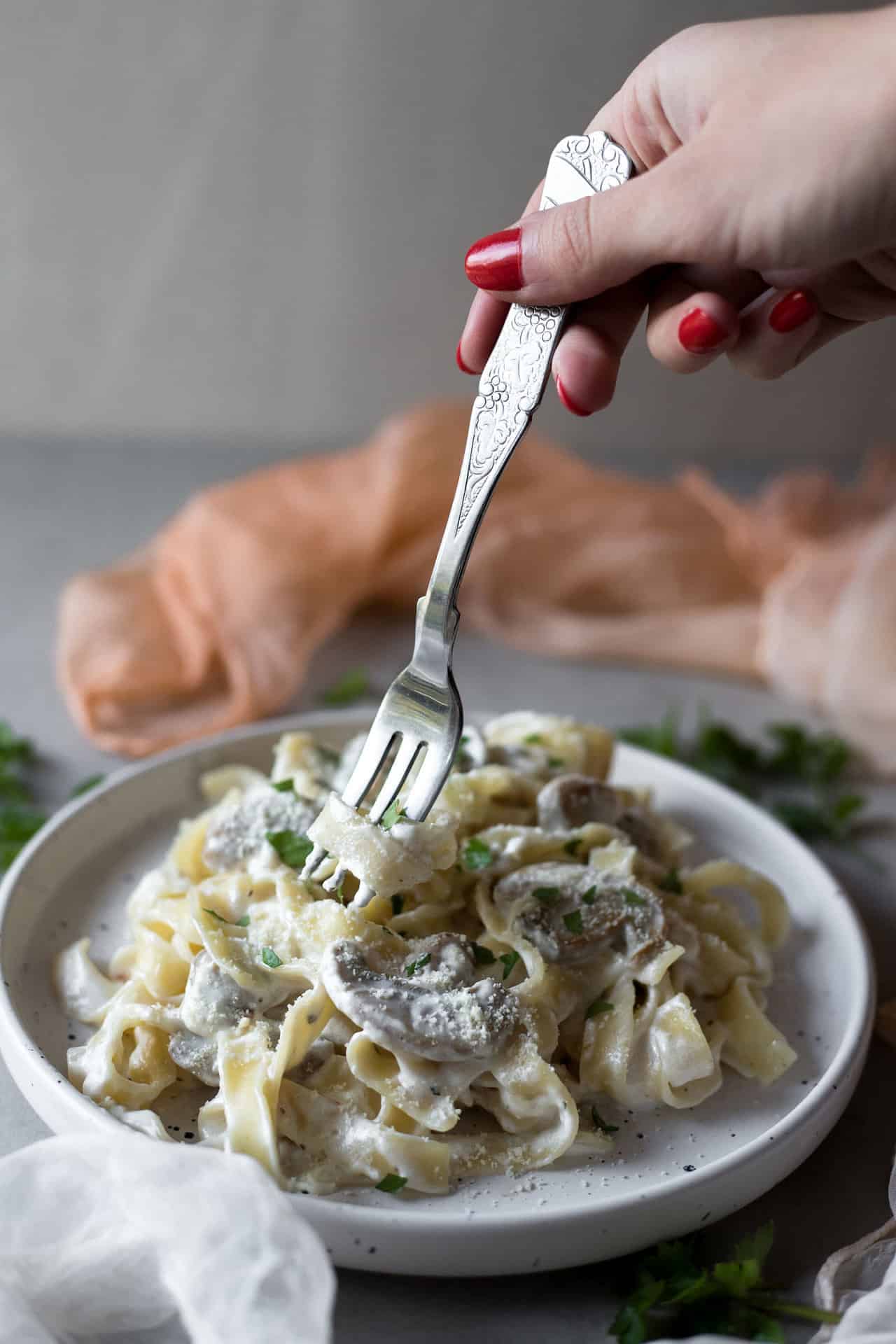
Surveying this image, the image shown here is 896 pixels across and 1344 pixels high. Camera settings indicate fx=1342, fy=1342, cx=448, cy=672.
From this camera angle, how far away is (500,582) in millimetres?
4227

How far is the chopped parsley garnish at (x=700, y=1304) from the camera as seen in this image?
188 centimetres

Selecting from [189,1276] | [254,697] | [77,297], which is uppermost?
[77,297]

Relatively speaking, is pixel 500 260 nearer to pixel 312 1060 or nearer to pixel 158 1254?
pixel 312 1060

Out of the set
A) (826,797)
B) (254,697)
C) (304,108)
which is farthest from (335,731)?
(304,108)

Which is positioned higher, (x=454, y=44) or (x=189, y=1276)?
(x=454, y=44)

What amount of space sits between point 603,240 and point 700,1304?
5.25ft

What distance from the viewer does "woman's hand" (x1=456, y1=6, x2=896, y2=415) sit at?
1.95m

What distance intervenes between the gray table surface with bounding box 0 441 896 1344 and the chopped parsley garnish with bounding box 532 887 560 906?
22.6 inches

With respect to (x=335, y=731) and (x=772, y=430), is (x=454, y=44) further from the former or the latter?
(x=335, y=731)

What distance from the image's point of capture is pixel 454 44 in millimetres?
4625

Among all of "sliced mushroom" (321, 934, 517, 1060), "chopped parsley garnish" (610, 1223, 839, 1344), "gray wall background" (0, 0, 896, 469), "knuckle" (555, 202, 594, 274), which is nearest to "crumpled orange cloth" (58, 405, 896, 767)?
"gray wall background" (0, 0, 896, 469)

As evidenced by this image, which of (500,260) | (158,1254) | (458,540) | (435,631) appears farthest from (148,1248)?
(500,260)

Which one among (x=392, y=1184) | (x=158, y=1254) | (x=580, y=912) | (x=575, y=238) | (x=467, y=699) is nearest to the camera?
(x=158, y=1254)

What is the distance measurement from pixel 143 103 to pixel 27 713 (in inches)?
91.7
